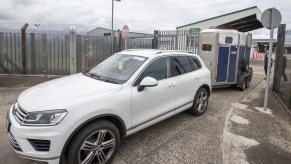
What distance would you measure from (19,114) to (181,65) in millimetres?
3256

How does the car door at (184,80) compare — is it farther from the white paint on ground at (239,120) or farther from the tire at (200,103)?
the white paint on ground at (239,120)

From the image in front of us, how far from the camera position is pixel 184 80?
15.6ft

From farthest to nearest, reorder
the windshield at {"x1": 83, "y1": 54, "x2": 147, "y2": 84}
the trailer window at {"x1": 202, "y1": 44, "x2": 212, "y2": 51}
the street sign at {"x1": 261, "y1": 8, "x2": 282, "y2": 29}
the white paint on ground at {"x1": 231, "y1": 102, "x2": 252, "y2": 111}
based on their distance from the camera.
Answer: the trailer window at {"x1": 202, "y1": 44, "x2": 212, "y2": 51} < the white paint on ground at {"x1": 231, "y1": 102, "x2": 252, "y2": 111} < the street sign at {"x1": 261, "y1": 8, "x2": 282, "y2": 29} < the windshield at {"x1": 83, "y1": 54, "x2": 147, "y2": 84}

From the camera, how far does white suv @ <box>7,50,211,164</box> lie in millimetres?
2691

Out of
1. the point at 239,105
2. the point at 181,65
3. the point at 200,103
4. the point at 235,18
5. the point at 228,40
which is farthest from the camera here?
the point at 235,18

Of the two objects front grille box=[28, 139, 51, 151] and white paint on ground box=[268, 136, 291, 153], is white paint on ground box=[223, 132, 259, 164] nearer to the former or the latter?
white paint on ground box=[268, 136, 291, 153]

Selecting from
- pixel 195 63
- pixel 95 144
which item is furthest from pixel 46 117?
pixel 195 63

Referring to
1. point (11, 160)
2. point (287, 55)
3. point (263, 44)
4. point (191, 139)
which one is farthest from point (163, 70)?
point (263, 44)

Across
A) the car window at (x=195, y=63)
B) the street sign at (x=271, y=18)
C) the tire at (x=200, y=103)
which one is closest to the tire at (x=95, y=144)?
the tire at (x=200, y=103)

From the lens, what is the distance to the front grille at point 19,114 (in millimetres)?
2822

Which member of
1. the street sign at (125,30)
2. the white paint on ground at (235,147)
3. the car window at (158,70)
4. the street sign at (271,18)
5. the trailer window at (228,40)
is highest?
the street sign at (125,30)

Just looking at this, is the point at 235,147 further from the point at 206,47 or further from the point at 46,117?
the point at 206,47

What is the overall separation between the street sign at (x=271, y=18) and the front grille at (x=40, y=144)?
5.98m

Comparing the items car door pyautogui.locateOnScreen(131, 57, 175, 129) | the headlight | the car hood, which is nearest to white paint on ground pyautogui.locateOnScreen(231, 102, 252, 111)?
car door pyautogui.locateOnScreen(131, 57, 175, 129)
